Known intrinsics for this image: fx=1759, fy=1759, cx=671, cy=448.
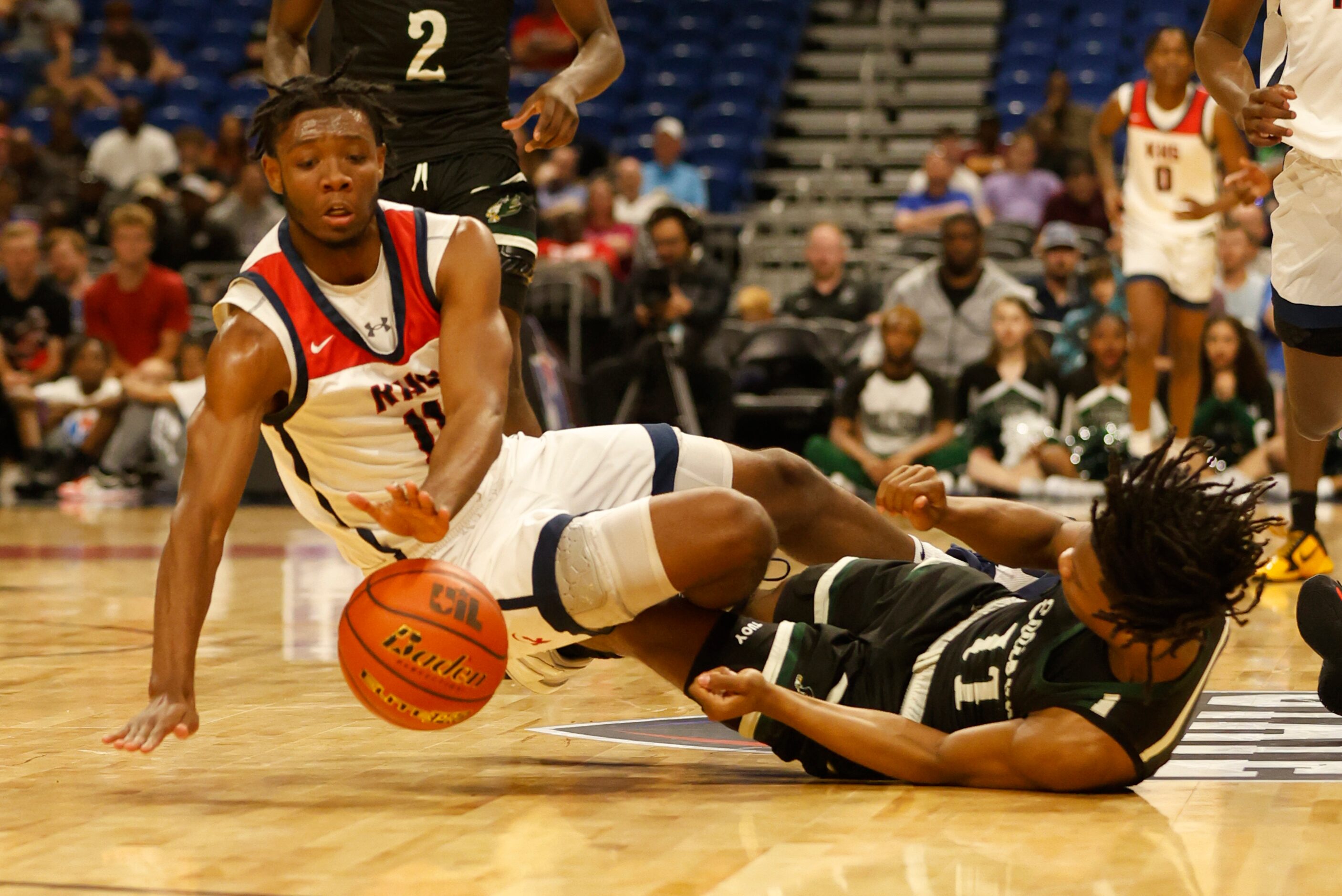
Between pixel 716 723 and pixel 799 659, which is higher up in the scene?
pixel 799 659

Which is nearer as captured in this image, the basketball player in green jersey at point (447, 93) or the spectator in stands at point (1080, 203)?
the basketball player in green jersey at point (447, 93)

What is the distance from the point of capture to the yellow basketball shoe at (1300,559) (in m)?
6.06

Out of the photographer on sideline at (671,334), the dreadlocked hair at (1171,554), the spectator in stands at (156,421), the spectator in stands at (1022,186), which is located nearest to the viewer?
the dreadlocked hair at (1171,554)

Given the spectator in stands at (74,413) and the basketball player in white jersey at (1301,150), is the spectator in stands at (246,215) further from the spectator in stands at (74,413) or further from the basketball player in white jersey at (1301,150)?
the basketball player in white jersey at (1301,150)

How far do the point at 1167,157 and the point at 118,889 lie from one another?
708 cm

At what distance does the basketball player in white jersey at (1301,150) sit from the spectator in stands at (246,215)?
370 inches

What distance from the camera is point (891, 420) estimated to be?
9.96m

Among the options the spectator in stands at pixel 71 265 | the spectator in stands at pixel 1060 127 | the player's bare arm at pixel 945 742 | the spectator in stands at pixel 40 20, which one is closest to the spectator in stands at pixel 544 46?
the spectator in stands at pixel 1060 127

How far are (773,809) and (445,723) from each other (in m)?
0.62

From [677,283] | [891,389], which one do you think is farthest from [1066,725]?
[677,283]

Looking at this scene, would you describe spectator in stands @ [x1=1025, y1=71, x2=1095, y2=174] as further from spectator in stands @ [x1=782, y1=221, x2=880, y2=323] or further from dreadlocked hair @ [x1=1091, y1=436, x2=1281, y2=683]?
dreadlocked hair @ [x1=1091, y1=436, x2=1281, y2=683]

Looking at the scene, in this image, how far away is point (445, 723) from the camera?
3.21 meters

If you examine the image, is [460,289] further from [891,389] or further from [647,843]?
[891,389]

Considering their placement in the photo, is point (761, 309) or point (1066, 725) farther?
point (761, 309)
